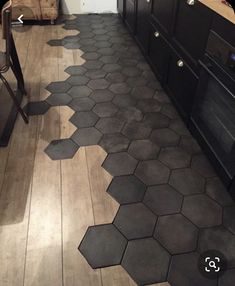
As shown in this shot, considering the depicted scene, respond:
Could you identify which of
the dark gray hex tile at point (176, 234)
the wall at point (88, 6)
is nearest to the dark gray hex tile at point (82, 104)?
the dark gray hex tile at point (176, 234)

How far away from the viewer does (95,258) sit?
1.27 m

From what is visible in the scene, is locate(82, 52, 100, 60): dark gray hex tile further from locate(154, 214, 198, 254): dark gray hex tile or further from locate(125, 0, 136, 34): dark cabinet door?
locate(154, 214, 198, 254): dark gray hex tile

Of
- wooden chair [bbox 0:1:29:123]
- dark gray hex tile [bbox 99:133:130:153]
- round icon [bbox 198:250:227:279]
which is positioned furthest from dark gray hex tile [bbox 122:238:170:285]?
wooden chair [bbox 0:1:29:123]

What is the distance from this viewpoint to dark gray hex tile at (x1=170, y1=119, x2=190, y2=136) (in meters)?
2.00

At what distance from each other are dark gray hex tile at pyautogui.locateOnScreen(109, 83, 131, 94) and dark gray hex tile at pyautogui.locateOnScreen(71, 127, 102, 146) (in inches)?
22.5

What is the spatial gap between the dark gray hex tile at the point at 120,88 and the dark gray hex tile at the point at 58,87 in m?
0.40

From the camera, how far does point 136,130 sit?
6.57 ft

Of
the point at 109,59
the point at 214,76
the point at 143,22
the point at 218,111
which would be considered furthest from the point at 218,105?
the point at 109,59

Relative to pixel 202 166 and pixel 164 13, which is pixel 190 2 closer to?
pixel 164 13

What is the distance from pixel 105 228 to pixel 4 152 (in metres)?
0.89

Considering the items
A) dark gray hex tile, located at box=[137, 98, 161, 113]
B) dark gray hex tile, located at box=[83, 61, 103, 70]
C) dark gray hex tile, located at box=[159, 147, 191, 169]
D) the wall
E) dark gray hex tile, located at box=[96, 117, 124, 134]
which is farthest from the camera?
the wall

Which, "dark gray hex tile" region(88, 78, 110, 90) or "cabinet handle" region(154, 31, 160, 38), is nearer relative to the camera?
"cabinet handle" region(154, 31, 160, 38)

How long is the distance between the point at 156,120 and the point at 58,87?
3.19 ft

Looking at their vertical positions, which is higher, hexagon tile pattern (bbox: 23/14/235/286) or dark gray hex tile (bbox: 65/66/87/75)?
dark gray hex tile (bbox: 65/66/87/75)
